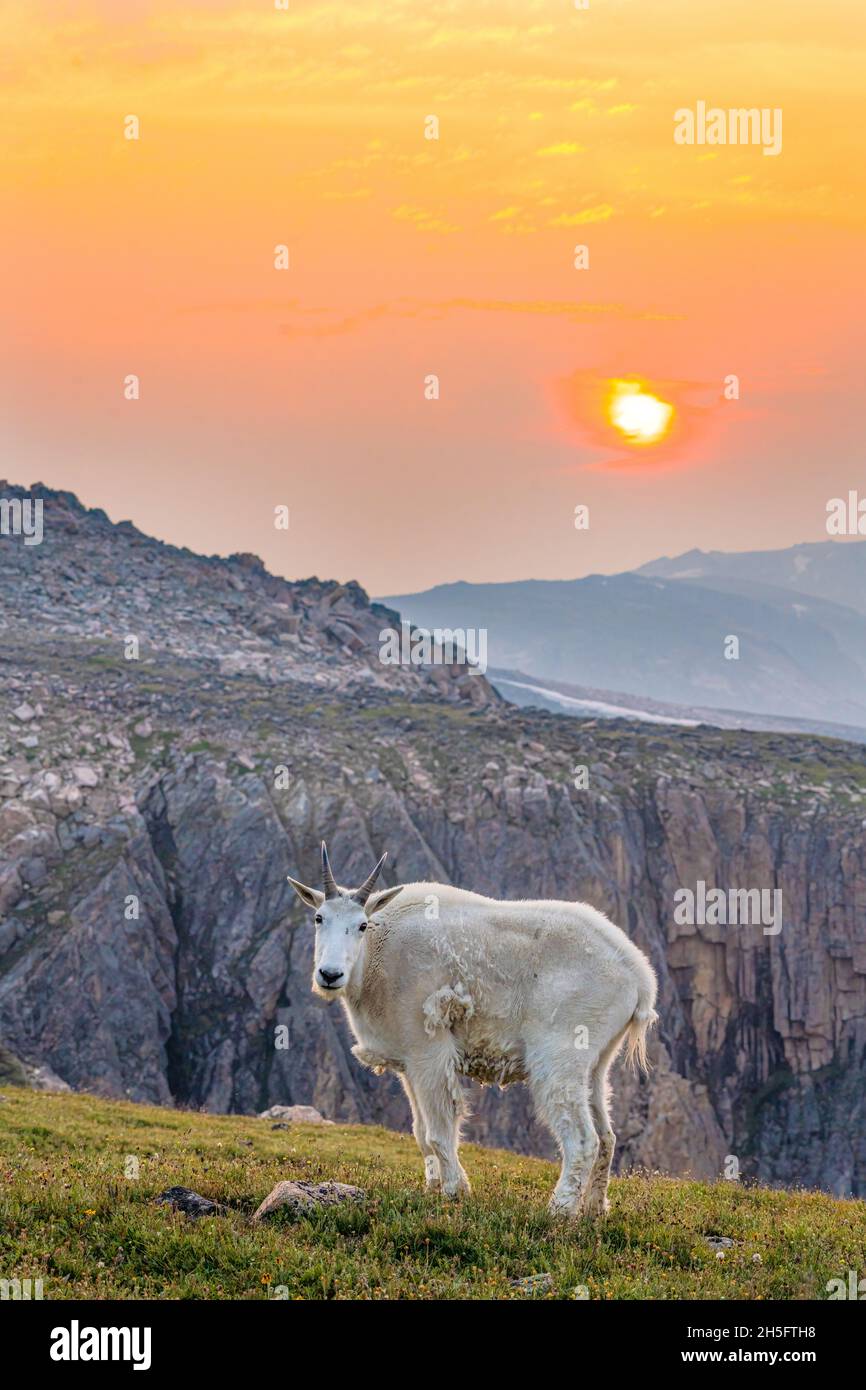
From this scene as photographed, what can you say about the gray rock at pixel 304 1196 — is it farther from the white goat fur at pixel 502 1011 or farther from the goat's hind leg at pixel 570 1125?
the goat's hind leg at pixel 570 1125

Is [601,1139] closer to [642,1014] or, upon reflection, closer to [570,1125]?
[570,1125]

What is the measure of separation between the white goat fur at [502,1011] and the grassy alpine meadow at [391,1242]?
35.1 inches

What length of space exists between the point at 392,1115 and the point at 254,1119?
2611 cm

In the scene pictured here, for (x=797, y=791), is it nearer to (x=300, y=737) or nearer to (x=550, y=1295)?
(x=300, y=737)

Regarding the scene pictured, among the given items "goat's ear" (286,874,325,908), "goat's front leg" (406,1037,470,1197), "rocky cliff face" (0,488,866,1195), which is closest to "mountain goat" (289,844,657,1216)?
"goat's front leg" (406,1037,470,1197)

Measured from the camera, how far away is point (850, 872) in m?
67.9

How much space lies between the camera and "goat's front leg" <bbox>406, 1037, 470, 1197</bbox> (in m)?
13.6

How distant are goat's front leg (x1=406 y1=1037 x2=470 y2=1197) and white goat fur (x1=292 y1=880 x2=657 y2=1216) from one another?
1 cm

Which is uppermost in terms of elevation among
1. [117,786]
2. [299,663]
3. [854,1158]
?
[299,663]

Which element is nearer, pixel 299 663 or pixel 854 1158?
pixel 854 1158

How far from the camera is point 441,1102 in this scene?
13641 millimetres

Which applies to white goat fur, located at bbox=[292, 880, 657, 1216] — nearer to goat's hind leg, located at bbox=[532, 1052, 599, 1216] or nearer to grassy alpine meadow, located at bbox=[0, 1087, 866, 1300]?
goat's hind leg, located at bbox=[532, 1052, 599, 1216]

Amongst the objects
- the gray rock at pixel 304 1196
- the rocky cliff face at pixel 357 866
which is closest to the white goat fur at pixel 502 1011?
the gray rock at pixel 304 1196

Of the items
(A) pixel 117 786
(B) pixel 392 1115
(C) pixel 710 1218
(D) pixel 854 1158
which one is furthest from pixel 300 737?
(C) pixel 710 1218
